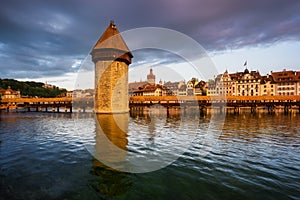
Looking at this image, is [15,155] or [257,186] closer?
[257,186]

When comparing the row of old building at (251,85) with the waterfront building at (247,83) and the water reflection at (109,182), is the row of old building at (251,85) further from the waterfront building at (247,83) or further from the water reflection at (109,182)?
the water reflection at (109,182)

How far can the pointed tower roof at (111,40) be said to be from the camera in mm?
27859

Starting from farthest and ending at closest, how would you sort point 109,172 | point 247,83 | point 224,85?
point 224,85, point 247,83, point 109,172

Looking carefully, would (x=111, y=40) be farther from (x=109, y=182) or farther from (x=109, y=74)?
(x=109, y=182)

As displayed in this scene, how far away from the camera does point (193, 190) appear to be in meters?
4.56

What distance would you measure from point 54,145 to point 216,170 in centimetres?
778

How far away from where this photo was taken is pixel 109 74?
2759 centimetres

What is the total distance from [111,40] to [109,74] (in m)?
5.55

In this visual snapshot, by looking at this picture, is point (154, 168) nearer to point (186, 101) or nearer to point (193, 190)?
point (193, 190)

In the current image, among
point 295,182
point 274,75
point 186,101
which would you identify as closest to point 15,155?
point 295,182

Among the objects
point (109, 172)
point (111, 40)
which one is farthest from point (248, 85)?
point (109, 172)

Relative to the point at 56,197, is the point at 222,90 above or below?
above

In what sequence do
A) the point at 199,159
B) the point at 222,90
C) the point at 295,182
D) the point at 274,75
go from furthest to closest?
the point at 222,90, the point at 274,75, the point at 199,159, the point at 295,182

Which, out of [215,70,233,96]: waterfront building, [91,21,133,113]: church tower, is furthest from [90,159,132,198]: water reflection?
[215,70,233,96]: waterfront building
